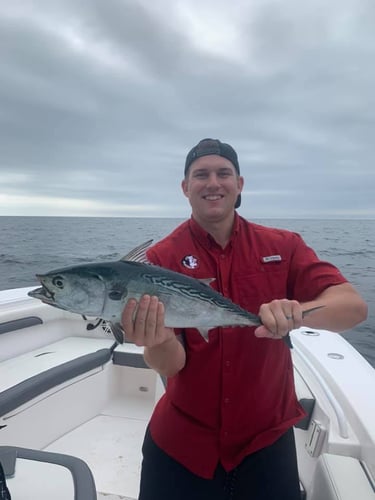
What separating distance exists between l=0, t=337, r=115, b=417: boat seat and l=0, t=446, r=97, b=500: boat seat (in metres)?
1.43

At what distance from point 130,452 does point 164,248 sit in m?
2.87

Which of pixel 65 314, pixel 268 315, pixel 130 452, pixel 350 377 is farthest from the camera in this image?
pixel 65 314

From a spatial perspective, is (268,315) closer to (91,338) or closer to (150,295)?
(150,295)

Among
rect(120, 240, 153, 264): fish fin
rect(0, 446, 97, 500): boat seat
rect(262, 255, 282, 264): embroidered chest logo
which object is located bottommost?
rect(0, 446, 97, 500): boat seat

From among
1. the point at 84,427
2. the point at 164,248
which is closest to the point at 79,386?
the point at 84,427

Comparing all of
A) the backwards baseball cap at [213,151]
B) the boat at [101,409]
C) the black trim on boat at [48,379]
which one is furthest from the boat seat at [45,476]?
the backwards baseball cap at [213,151]

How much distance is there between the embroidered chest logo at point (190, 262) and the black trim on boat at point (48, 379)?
2.41 metres

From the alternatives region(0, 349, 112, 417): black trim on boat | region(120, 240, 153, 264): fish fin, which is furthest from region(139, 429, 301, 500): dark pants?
region(0, 349, 112, 417): black trim on boat

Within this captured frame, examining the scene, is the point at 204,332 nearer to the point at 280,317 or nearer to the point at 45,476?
the point at 280,317

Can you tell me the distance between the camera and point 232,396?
7.30ft

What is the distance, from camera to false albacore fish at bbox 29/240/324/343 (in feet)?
6.24

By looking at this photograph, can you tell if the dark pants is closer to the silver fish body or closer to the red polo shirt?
the red polo shirt

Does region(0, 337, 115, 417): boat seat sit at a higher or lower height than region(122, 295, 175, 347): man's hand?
lower

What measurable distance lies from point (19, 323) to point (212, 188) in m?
3.45
